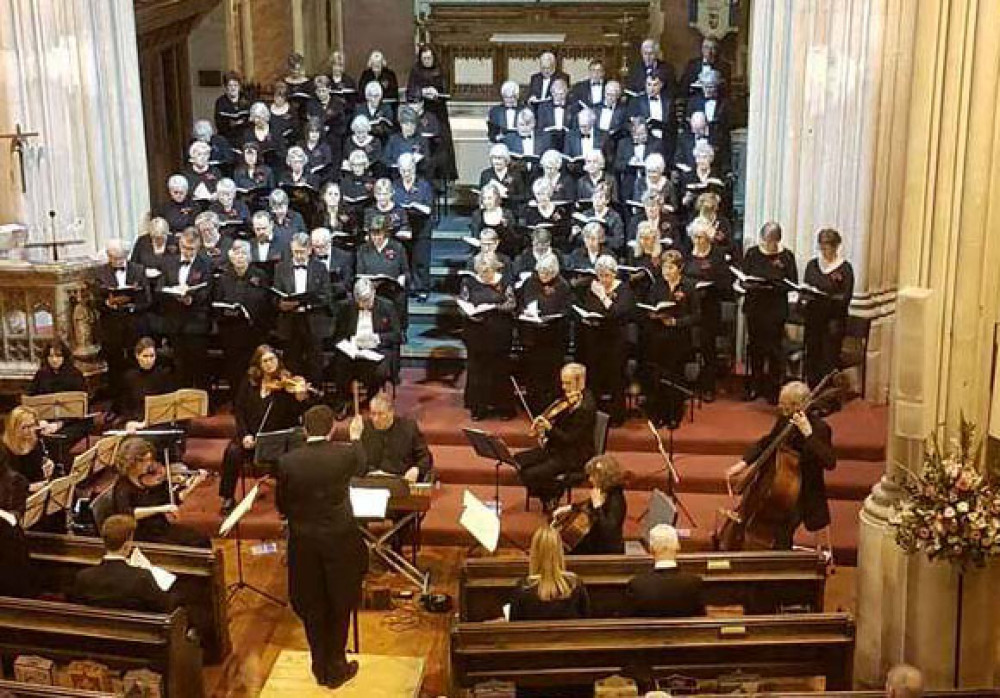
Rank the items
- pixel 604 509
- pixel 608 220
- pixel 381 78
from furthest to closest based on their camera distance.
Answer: pixel 381 78 → pixel 608 220 → pixel 604 509

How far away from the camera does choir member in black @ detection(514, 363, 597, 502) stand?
9234mm

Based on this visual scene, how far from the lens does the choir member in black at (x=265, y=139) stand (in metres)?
13.4

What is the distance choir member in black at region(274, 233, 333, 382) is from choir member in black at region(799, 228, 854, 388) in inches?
136

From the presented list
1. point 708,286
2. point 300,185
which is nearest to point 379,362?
point 708,286

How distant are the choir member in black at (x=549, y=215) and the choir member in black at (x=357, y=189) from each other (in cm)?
141

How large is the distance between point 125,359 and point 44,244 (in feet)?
3.61

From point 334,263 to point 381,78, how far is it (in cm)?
365

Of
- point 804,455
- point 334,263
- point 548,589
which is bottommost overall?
point 548,589

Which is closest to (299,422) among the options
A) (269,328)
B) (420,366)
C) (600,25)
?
(269,328)

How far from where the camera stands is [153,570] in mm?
7395

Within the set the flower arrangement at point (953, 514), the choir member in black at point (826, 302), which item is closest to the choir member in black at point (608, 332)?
the choir member in black at point (826, 302)

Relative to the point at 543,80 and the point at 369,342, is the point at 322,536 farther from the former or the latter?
the point at 543,80

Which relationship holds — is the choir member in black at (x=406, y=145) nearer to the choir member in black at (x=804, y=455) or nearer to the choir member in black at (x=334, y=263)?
the choir member in black at (x=334, y=263)

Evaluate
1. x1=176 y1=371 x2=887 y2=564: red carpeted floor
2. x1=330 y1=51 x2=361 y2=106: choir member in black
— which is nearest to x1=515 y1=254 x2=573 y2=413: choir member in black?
x1=176 y1=371 x2=887 y2=564: red carpeted floor
